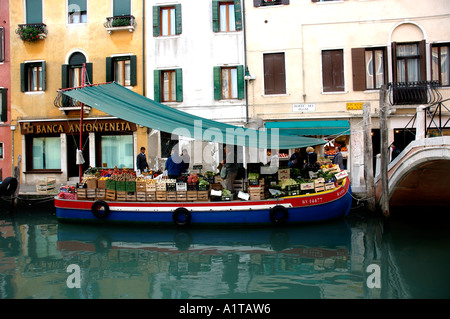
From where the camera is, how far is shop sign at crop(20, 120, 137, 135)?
15930 millimetres

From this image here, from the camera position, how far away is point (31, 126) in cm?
1650

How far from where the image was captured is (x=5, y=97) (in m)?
16.8

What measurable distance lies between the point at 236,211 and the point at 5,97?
13663mm

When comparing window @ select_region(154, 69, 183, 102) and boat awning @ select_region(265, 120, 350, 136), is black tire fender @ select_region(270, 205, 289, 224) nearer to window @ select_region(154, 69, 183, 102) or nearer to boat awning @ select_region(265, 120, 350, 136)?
boat awning @ select_region(265, 120, 350, 136)

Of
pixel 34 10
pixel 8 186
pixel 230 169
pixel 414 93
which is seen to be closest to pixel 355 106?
pixel 414 93

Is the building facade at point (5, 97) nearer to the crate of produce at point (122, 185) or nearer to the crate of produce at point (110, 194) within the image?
the crate of produce at point (110, 194)

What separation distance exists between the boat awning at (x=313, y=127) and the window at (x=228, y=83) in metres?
2.24

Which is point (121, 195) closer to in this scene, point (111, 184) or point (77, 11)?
point (111, 184)

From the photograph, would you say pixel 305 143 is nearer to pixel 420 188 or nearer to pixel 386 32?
pixel 420 188

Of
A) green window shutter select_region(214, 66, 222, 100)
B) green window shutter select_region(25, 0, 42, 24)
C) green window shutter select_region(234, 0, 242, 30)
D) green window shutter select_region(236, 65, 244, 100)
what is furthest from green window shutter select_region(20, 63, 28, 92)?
green window shutter select_region(234, 0, 242, 30)

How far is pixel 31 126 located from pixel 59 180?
9.25ft

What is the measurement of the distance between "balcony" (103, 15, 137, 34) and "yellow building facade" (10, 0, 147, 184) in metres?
0.04

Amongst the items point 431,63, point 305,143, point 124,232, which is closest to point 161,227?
point 124,232

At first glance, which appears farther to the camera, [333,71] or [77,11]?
[77,11]
